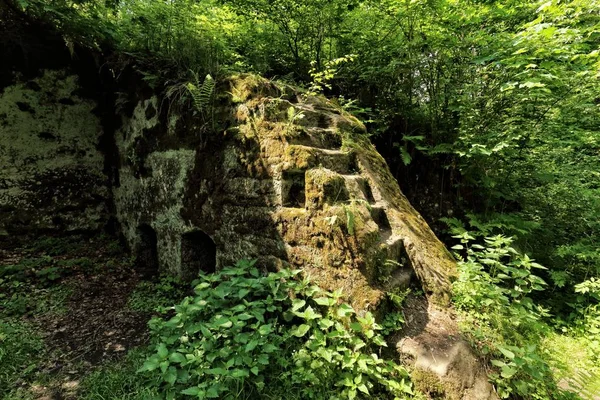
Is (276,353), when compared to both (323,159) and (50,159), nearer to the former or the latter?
(323,159)

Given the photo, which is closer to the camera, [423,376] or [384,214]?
[423,376]

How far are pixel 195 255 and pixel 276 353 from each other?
113 inches

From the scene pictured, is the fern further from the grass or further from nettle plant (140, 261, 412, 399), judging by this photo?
the grass

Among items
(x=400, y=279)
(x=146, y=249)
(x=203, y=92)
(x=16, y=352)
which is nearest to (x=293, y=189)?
(x=400, y=279)

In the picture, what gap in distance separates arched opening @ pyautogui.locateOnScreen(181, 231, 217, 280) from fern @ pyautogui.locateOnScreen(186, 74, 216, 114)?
6.39ft

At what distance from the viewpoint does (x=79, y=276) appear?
17.9 feet

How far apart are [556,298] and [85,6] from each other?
9982 mm

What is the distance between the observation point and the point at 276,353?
112 inches

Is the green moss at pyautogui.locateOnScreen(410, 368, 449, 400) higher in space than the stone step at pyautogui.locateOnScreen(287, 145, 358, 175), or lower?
lower

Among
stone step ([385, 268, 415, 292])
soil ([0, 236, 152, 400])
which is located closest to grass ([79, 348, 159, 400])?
soil ([0, 236, 152, 400])

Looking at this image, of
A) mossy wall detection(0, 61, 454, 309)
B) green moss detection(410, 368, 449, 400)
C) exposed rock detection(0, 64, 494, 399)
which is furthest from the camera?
mossy wall detection(0, 61, 454, 309)

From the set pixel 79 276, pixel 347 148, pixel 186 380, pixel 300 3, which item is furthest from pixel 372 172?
pixel 79 276

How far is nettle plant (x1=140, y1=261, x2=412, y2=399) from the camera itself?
2604mm

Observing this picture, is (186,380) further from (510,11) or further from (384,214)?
(510,11)
